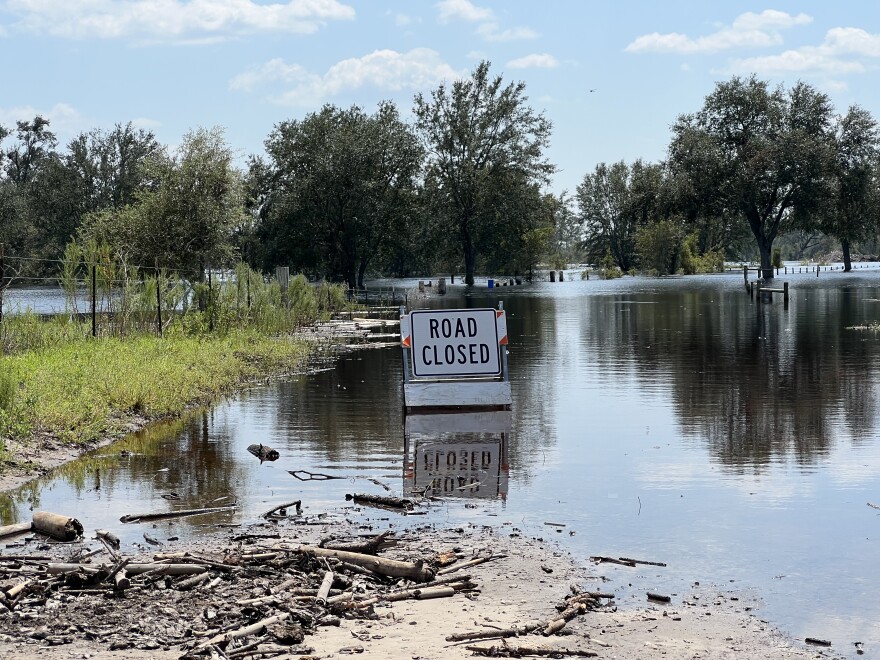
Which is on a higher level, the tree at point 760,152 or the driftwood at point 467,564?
the tree at point 760,152

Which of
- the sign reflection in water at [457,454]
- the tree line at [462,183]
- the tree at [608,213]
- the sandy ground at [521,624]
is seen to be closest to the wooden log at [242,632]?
the sandy ground at [521,624]

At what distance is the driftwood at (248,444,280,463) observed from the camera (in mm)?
12484

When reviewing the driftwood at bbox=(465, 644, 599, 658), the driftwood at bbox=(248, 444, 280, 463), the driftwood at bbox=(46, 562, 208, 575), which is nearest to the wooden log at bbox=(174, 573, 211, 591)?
the driftwood at bbox=(46, 562, 208, 575)

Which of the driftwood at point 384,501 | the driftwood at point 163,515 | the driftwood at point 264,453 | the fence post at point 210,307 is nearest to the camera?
the driftwood at point 163,515

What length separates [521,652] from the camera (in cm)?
599

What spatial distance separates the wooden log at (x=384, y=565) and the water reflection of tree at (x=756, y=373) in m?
5.63

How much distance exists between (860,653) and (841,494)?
4.39 m

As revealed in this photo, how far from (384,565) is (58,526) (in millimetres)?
2931

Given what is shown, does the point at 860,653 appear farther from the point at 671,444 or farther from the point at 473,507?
the point at 671,444

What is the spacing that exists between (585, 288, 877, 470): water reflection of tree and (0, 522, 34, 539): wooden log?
727 centimetres

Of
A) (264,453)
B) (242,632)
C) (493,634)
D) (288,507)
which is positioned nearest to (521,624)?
(493,634)

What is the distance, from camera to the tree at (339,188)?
268ft

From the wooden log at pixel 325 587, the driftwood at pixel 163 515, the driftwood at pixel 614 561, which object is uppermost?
the wooden log at pixel 325 587

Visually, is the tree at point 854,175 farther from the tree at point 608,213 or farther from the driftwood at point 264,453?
the driftwood at point 264,453
